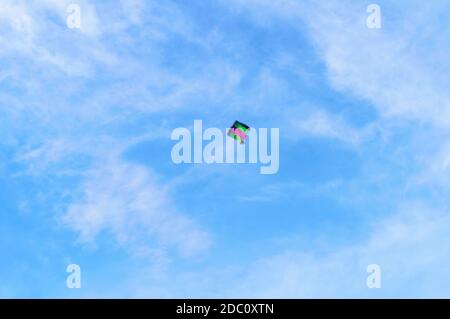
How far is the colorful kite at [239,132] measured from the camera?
91.5 feet

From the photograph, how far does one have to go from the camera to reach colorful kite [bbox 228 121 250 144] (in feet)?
91.5

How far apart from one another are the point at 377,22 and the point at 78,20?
1375 cm

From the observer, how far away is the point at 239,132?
91.7 ft
